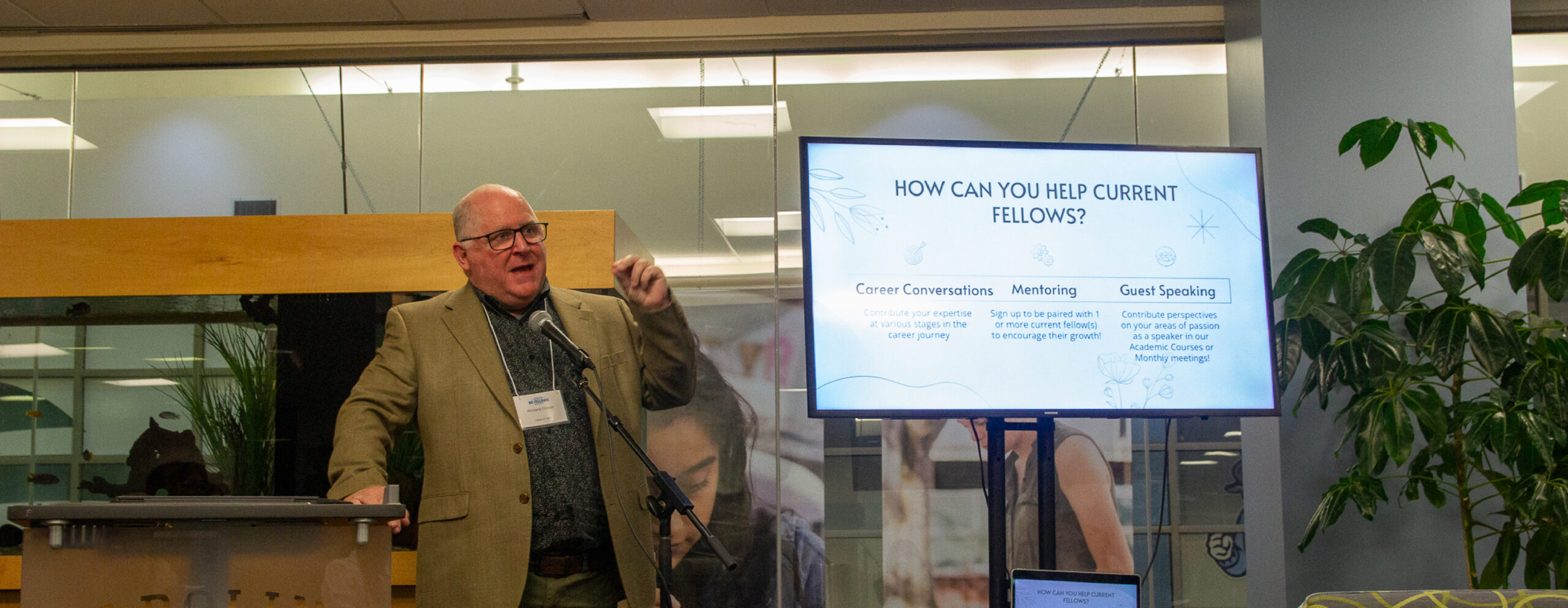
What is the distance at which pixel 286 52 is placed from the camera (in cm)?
408

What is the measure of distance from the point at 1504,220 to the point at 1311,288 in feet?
1.93

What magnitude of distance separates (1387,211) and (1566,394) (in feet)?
2.90

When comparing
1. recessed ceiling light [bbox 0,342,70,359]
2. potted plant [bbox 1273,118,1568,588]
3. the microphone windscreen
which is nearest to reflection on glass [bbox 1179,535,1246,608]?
potted plant [bbox 1273,118,1568,588]

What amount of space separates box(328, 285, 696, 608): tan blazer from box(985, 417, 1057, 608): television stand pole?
727mm

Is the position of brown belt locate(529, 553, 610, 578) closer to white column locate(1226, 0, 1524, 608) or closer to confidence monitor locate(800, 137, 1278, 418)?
confidence monitor locate(800, 137, 1278, 418)

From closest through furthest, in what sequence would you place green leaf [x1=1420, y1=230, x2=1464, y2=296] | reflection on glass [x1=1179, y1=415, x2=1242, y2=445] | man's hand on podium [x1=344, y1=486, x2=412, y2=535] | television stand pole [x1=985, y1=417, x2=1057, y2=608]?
man's hand on podium [x1=344, y1=486, x2=412, y2=535]
television stand pole [x1=985, y1=417, x2=1057, y2=608]
green leaf [x1=1420, y1=230, x2=1464, y2=296]
reflection on glass [x1=1179, y1=415, x2=1242, y2=445]

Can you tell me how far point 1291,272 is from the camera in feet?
9.59

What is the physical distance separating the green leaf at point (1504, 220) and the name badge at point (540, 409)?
258cm

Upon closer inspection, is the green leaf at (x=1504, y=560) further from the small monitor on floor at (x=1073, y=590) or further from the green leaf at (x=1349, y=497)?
the small monitor on floor at (x=1073, y=590)

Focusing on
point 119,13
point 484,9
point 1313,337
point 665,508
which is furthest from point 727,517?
point 119,13

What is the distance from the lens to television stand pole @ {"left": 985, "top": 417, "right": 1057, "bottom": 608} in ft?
7.05

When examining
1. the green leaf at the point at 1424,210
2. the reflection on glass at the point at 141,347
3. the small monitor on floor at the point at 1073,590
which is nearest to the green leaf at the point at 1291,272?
the green leaf at the point at 1424,210

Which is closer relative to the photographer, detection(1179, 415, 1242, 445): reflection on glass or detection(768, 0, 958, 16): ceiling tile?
detection(1179, 415, 1242, 445): reflection on glass

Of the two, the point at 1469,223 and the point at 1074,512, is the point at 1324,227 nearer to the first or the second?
the point at 1469,223
